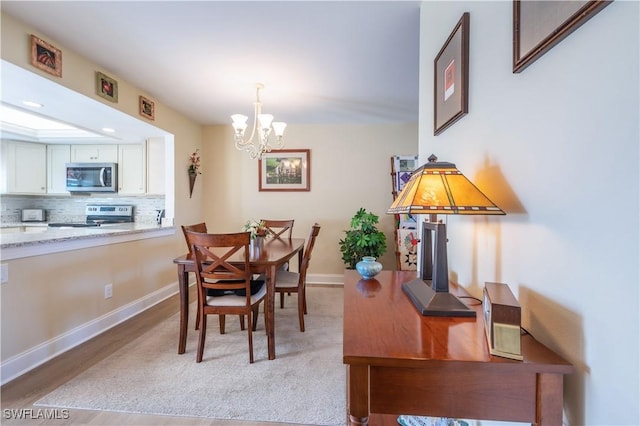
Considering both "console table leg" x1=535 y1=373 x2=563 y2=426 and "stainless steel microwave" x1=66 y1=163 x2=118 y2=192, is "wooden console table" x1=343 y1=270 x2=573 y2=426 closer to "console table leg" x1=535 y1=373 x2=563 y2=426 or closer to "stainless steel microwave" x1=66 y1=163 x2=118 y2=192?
"console table leg" x1=535 y1=373 x2=563 y2=426

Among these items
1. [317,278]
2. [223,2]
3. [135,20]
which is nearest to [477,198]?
[223,2]

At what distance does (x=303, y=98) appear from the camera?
10.5 ft

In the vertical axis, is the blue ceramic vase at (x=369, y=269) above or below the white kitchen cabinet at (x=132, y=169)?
below

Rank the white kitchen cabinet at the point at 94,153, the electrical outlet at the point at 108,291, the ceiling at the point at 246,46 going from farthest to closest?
1. the white kitchen cabinet at the point at 94,153
2. the electrical outlet at the point at 108,291
3. the ceiling at the point at 246,46

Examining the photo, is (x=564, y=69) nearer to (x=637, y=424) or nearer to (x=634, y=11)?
(x=634, y=11)

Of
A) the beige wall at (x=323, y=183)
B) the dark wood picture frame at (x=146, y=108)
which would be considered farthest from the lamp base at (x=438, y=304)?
the dark wood picture frame at (x=146, y=108)

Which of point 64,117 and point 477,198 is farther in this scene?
point 64,117

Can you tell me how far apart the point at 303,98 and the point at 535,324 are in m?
2.98

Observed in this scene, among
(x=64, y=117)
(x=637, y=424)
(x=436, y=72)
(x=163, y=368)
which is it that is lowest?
(x=163, y=368)

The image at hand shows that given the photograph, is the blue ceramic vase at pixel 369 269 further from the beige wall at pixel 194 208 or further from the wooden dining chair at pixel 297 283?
the beige wall at pixel 194 208

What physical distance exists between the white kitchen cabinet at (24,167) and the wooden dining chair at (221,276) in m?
3.68

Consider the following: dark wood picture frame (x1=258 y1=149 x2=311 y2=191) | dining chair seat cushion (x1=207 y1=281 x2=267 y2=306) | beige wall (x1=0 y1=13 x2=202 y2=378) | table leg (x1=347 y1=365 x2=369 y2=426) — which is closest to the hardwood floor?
beige wall (x1=0 y1=13 x2=202 y2=378)

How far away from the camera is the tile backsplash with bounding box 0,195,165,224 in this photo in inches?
162

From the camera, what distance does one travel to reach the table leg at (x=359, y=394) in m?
0.71
